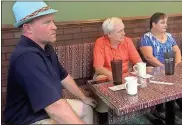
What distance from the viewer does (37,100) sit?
1.22m

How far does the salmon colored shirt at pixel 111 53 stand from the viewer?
243cm

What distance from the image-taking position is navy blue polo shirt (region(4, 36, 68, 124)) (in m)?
1.22

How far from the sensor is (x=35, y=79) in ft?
4.02

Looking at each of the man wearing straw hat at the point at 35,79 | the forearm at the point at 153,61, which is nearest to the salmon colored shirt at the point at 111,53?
the forearm at the point at 153,61

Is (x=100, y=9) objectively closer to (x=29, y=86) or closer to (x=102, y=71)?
(x=102, y=71)

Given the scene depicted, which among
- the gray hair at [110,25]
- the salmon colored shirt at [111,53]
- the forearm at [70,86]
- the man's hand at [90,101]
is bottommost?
the man's hand at [90,101]

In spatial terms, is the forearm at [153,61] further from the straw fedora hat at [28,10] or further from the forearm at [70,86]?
the straw fedora hat at [28,10]

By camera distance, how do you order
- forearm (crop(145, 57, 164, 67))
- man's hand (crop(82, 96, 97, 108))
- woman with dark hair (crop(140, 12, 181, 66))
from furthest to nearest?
Result: woman with dark hair (crop(140, 12, 181, 66))
forearm (crop(145, 57, 164, 67))
man's hand (crop(82, 96, 97, 108))

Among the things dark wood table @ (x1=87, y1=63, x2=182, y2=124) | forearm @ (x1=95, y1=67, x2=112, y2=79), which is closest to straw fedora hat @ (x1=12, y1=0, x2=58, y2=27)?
dark wood table @ (x1=87, y1=63, x2=182, y2=124)

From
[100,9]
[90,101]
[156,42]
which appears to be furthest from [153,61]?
[90,101]

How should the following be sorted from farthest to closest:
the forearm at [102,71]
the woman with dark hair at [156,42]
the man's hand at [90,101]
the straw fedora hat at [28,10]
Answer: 1. the woman with dark hair at [156,42]
2. the forearm at [102,71]
3. the man's hand at [90,101]
4. the straw fedora hat at [28,10]

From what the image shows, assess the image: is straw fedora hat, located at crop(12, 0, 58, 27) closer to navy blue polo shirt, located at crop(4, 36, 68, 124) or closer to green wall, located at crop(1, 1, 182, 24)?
navy blue polo shirt, located at crop(4, 36, 68, 124)

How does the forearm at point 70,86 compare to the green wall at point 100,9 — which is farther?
the green wall at point 100,9

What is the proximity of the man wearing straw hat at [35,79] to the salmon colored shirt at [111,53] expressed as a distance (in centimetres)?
79
